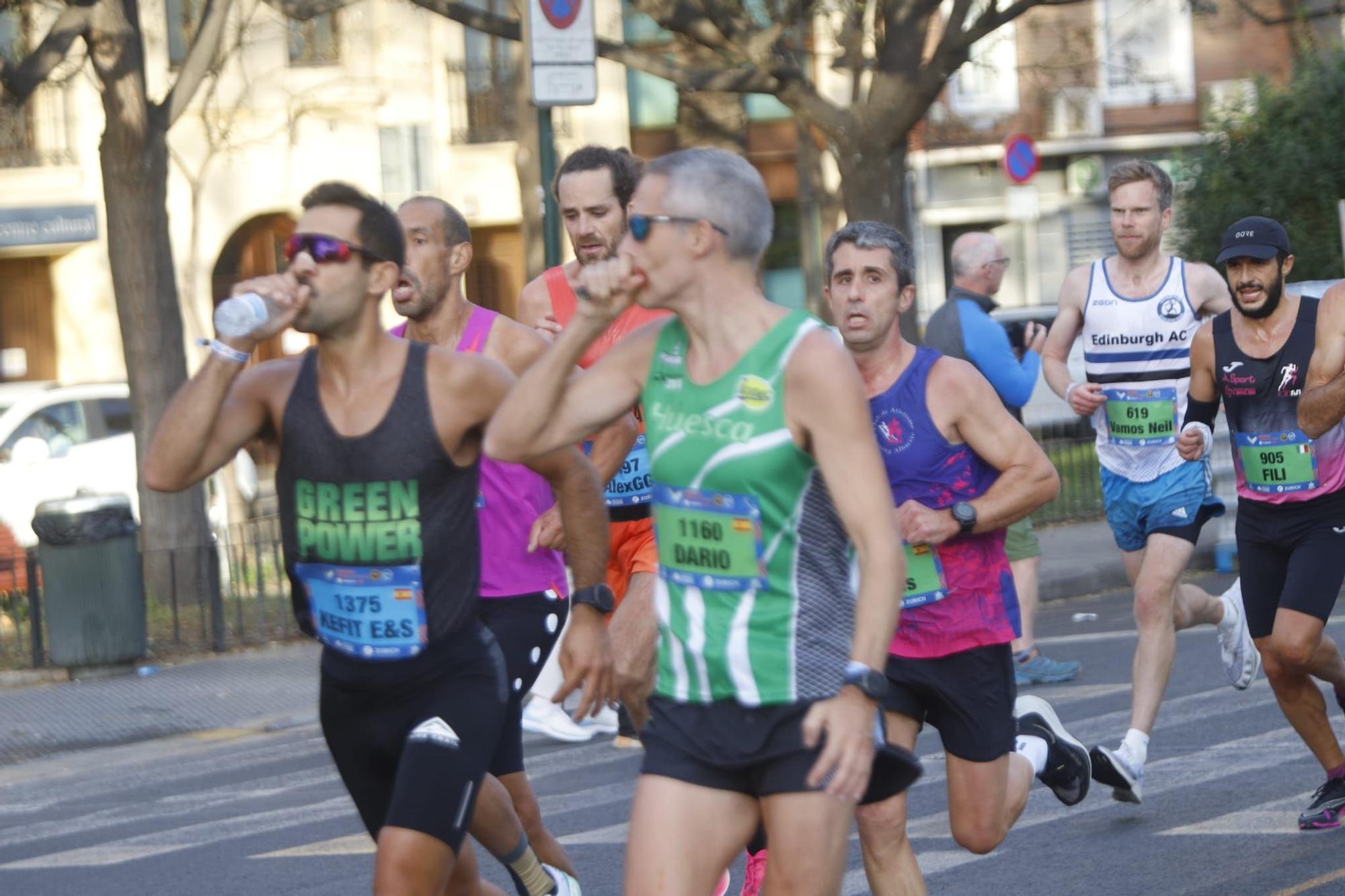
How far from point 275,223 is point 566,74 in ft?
67.5

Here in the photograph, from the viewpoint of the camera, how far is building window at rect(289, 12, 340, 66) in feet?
95.7

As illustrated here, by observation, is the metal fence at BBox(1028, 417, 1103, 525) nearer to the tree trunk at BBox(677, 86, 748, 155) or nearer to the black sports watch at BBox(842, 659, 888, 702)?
the tree trunk at BBox(677, 86, 748, 155)

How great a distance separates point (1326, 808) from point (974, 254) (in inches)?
165

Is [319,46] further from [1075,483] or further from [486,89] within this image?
[1075,483]

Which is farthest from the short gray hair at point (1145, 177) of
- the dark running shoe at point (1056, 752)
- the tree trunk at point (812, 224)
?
the tree trunk at point (812, 224)

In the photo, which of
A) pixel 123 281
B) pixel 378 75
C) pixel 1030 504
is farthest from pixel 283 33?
pixel 1030 504

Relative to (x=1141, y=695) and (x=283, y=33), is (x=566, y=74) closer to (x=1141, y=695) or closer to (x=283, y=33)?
(x=1141, y=695)

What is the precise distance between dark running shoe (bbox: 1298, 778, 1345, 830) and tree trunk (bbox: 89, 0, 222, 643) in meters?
9.23

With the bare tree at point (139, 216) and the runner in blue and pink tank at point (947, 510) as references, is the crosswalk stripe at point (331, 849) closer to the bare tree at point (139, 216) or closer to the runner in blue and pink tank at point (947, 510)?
the runner in blue and pink tank at point (947, 510)

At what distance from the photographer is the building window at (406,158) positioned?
102 feet

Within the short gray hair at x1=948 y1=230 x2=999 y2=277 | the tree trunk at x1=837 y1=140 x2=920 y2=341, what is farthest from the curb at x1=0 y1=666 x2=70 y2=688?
the tree trunk at x1=837 y1=140 x2=920 y2=341

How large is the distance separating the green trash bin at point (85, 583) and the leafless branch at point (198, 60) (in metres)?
3.55

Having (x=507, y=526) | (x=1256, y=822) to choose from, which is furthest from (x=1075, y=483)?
(x=507, y=526)

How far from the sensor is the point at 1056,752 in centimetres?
636
